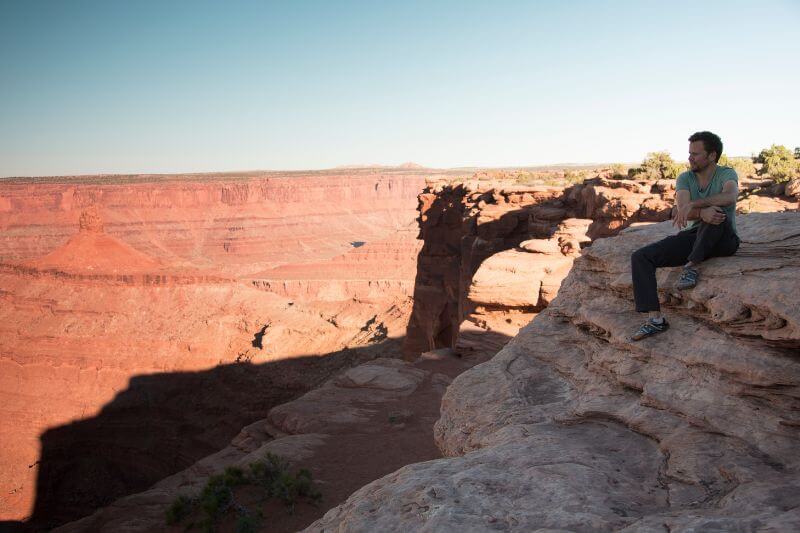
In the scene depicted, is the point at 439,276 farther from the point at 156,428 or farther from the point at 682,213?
the point at 682,213

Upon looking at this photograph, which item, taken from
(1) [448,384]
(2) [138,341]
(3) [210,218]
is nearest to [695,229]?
(1) [448,384]

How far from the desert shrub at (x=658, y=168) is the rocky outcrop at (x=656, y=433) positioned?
14.8m

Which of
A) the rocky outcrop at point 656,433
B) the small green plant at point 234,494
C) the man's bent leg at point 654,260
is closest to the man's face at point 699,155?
the man's bent leg at point 654,260

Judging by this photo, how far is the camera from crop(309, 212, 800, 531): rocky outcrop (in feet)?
9.71

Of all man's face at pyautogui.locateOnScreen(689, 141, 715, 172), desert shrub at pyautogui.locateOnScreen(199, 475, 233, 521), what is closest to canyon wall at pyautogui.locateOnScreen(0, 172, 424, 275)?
desert shrub at pyautogui.locateOnScreen(199, 475, 233, 521)

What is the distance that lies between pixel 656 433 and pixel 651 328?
43.8 inches

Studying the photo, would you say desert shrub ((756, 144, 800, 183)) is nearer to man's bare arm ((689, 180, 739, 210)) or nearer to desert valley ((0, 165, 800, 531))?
desert valley ((0, 165, 800, 531))

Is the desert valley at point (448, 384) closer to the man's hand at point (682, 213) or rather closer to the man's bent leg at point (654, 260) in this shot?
the man's bent leg at point (654, 260)

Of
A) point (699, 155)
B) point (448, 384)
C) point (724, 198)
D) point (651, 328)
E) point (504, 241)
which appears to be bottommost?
point (448, 384)

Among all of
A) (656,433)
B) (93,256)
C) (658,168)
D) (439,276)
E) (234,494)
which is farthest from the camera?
(93,256)

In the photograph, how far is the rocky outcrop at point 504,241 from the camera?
13.2m

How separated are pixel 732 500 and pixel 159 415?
102 ft

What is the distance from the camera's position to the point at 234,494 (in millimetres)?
8727

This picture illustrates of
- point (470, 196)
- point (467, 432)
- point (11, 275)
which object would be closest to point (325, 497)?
point (467, 432)
